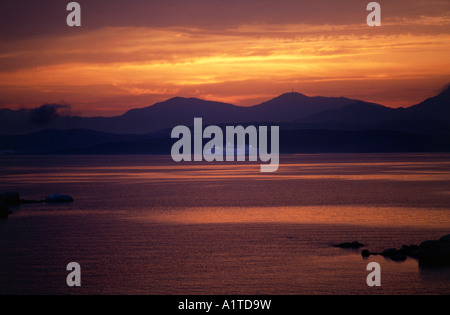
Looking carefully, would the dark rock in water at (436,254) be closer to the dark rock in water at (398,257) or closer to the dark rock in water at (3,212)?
the dark rock in water at (398,257)

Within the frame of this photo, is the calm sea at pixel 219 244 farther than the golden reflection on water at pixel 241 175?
No

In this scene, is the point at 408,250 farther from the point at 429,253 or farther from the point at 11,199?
the point at 11,199

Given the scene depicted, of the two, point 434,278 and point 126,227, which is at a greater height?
point 126,227

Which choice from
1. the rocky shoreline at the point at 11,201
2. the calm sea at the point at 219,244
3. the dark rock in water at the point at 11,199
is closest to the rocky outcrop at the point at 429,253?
the calm sea at the point at 219,244

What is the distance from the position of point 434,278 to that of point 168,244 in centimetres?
1634

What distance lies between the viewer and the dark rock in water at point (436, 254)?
2861cm

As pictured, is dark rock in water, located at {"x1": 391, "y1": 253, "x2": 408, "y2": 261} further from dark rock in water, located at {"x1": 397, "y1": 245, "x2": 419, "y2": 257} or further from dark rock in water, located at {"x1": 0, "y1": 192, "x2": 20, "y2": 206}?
dark rock in water, located at {"x1": 0, "y1": 192, "x2": 20, "y2": 206}

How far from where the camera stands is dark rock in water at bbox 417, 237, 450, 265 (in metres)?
28.6

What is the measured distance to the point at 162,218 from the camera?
163 ft

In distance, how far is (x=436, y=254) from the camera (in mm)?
28688
